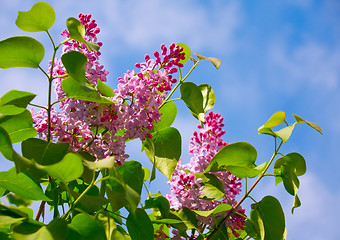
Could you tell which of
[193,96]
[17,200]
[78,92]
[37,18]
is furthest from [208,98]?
[17,200]

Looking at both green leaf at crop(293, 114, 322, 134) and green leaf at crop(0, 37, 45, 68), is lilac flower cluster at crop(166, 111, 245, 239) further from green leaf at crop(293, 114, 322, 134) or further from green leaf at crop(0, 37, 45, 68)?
green leaf at crop(0, 37, 45, 68)

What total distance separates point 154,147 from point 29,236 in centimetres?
44

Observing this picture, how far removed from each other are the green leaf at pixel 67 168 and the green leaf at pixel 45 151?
0.16m

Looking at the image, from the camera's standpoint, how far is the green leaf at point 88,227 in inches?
29.4

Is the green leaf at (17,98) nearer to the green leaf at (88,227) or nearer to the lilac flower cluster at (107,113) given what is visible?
the lilac flower cluster at (107,113)

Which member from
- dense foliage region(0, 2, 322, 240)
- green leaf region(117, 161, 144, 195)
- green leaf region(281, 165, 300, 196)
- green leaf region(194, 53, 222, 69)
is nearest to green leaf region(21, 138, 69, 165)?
dense foliage region(0, 2, 322, 240)

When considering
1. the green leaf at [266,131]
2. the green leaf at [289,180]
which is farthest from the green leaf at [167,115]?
the green leaf at [289,180]

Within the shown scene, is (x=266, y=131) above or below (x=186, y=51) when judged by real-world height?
below

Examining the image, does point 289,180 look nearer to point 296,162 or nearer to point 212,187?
point 296,162

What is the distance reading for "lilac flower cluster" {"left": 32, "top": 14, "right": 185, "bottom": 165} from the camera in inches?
37.3

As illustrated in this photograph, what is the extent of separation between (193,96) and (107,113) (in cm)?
26

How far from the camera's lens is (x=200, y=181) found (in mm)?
1180

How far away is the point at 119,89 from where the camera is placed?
0.98 metres

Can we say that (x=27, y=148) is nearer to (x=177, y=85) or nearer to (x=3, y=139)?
(x=3, y=139)
